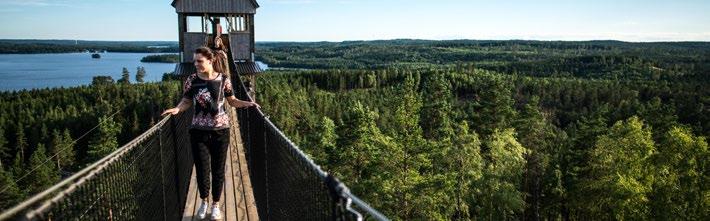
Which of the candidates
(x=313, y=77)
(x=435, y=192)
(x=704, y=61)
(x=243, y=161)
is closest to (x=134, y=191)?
(x=243, y=161)

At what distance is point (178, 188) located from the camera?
222 inches

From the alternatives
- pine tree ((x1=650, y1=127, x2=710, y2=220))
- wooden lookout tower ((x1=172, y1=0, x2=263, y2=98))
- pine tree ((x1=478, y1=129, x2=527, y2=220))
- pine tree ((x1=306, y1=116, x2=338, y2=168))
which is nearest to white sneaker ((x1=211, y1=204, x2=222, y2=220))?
wooden lookout tower ((x1=172, y1=0, x2=263, y2=98))

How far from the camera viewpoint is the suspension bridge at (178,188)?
2.49 meters

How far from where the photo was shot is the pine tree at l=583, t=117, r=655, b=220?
28.9 metres

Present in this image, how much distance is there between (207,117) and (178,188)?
983 millimetres

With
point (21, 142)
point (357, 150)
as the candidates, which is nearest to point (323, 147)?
point (357, 150)

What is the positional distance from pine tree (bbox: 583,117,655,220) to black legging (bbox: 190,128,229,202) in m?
28.0

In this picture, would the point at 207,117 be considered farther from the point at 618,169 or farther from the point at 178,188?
the point at 618,169

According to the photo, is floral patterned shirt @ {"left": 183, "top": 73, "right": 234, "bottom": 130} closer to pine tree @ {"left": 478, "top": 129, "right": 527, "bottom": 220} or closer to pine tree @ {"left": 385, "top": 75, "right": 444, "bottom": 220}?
pine tree @ {"left": 385, "top": 75, "right": 444, "bottom": 220}

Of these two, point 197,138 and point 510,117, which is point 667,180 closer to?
point 510,117

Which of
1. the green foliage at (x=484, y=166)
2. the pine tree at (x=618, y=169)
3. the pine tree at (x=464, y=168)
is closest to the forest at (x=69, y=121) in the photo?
the green foliage at (x=484, y=166)

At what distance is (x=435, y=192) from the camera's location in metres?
25.3

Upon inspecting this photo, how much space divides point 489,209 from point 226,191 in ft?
90.5

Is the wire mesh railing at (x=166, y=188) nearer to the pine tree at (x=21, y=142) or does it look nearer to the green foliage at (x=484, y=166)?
the green foliage at (x=484, y=166)
